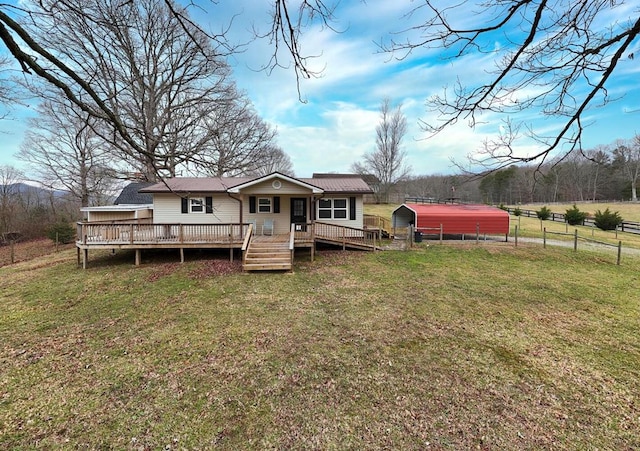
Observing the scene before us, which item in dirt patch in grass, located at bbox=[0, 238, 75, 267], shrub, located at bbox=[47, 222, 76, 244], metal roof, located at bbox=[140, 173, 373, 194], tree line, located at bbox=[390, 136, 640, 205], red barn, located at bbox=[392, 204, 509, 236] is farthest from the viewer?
tree line, located at bbox=[390, 136, 640, 205]

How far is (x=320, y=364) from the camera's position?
14.9 feet

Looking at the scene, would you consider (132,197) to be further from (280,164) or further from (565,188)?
(565,188)

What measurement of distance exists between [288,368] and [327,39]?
14.9 feet

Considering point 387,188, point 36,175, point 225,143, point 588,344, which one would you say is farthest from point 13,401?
point 387,188

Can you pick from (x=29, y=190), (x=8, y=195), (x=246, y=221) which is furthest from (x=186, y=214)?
(x=29, y=190)

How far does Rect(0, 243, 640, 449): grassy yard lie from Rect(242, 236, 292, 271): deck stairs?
4.04 ft

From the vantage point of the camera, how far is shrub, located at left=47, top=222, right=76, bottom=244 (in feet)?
58.1

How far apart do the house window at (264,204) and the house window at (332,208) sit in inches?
106

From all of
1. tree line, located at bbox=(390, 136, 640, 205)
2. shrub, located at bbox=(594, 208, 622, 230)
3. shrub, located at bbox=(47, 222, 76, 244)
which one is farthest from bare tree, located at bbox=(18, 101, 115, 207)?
shrub, located at bbox=(594, 208, 622, 230)

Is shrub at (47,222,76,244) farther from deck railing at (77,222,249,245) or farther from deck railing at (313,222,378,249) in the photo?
deck railing at (313,222,378,249)

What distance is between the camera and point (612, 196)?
160ft

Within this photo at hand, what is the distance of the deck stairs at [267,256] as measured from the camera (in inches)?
394

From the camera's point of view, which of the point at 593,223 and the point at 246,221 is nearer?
the point at 246,221

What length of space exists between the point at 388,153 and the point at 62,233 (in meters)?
34.5
